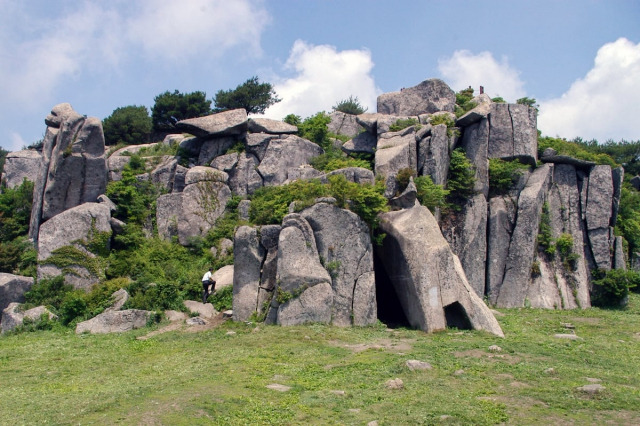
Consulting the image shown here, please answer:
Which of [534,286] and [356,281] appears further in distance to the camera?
[534,286]

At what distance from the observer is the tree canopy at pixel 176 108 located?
4722 centimetres

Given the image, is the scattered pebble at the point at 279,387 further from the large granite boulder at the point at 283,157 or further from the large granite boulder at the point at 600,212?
the large granite boulder at the point at 600,212

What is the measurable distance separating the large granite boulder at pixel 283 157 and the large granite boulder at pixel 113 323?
37.7 ft

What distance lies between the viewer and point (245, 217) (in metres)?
30.3

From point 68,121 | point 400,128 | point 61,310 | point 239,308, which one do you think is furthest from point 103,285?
point 400,128

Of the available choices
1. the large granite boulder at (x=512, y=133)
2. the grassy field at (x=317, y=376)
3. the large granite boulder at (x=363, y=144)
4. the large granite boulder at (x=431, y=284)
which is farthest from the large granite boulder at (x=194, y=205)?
the large granite boulder at (x=512, y=133)

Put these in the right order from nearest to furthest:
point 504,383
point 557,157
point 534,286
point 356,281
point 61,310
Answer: point 504,383, point 356,281, point 61,310, point 534,286, point 557,157

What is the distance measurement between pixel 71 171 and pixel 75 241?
4.87 metres

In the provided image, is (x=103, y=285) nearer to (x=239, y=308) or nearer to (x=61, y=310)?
(x=61, y=310)

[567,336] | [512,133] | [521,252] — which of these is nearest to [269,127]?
[512,133]

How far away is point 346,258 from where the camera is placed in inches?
877

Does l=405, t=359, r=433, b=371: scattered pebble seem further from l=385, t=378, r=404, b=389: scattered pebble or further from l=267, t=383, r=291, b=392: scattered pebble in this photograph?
l=267, t=383, r=291, b=392: scattered pebble

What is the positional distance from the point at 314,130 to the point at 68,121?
12.5 m

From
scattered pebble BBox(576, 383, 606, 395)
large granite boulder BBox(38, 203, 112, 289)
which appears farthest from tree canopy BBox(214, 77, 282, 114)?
scattered pebble BBox(576, 383, 606, 395)
